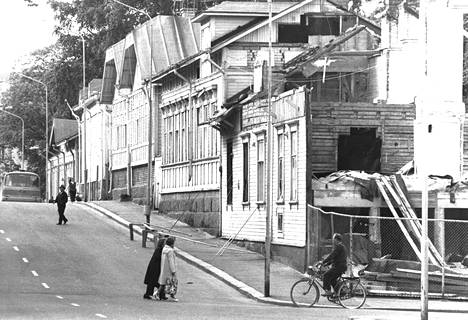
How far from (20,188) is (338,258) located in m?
54.5

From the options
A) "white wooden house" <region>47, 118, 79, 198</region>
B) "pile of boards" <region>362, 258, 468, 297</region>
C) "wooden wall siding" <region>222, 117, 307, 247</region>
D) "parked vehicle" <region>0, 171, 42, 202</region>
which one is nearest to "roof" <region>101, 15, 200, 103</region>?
"parked vehicle" <region>0, 171, 42, 202</region>

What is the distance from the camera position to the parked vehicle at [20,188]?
81.2m

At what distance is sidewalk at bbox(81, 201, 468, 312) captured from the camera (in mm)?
30656

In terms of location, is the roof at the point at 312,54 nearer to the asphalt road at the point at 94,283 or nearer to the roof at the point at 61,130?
the asphalt road at the point at 94,283

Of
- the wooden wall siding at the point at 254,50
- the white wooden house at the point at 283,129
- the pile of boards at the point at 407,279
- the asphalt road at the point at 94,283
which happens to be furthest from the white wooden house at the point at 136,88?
the pile of boards at the point at 407,279

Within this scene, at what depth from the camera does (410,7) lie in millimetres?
41125

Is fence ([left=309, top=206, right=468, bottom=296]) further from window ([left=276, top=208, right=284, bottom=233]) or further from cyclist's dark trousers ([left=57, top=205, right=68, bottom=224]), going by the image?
cyclist's dark trousers ([left=57, top=205, right=68, bottom=224])

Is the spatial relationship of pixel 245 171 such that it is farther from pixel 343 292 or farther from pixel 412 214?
pixel 343 292

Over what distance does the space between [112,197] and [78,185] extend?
15.3m

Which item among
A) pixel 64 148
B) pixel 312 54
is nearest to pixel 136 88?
pixel 312 54

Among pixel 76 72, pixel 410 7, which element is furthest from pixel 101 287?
pixel 76 72

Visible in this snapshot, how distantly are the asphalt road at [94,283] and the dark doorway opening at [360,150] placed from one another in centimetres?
570

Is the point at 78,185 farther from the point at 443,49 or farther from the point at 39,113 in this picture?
the point at 443,49

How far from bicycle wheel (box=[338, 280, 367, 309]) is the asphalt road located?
0.39 m
